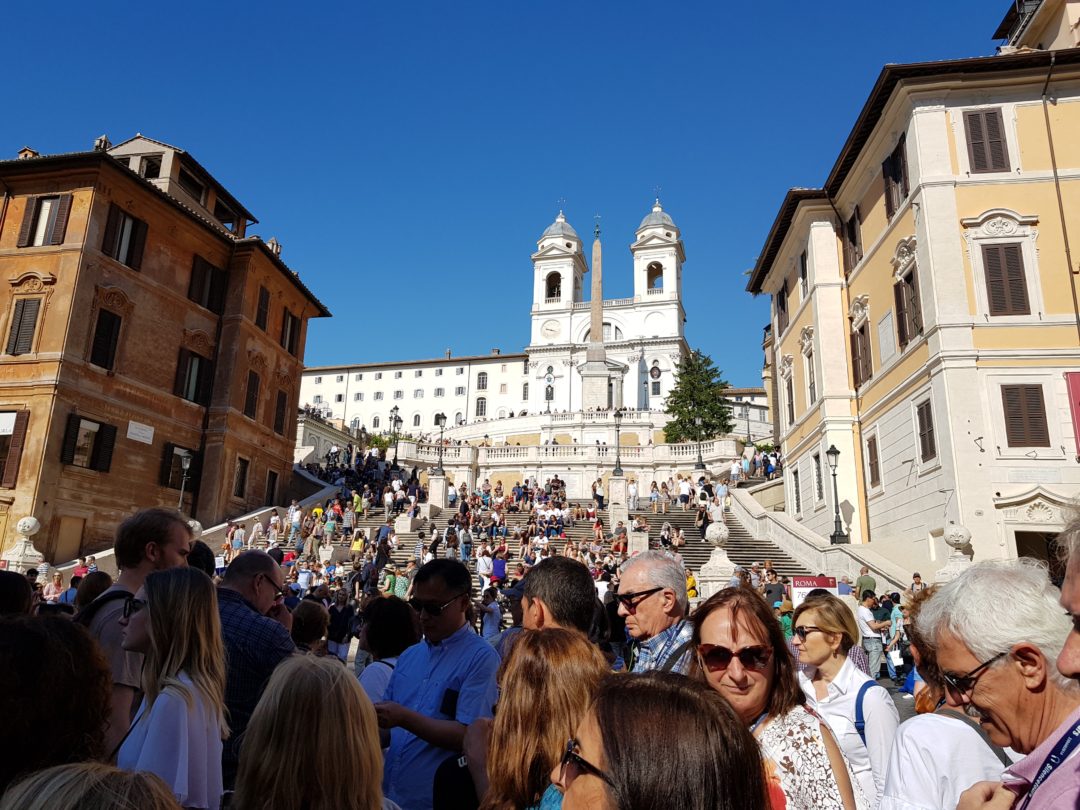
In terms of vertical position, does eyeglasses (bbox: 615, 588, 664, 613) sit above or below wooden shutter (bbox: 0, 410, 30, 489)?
below

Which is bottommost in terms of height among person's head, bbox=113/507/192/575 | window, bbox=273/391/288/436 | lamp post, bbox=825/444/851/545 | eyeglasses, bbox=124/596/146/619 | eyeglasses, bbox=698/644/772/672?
eyeglasses, bbox=698/644/772/672

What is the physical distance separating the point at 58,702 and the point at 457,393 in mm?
90513

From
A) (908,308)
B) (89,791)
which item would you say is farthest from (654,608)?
(908,308)

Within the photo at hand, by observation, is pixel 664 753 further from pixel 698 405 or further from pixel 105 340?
pixel 698 405

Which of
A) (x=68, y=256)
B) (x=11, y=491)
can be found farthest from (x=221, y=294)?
(x=11, y=491)

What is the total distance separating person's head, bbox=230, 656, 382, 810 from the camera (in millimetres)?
2389

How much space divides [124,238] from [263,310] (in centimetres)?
676

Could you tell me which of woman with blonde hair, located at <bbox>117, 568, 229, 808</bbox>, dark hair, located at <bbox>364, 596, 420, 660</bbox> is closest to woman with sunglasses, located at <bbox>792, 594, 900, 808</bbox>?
dark hair, located at <bbox>364, 596, 420, 660</bbox>

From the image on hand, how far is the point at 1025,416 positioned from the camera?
17875 millimetres

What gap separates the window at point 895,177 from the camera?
20.8 metres

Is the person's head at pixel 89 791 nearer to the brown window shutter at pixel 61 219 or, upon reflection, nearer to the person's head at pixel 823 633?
the person's head at pixel 823 633

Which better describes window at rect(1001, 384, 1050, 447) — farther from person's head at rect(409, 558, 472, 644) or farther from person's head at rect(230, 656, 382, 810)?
person's head at rect(230, 656, 382, 810)

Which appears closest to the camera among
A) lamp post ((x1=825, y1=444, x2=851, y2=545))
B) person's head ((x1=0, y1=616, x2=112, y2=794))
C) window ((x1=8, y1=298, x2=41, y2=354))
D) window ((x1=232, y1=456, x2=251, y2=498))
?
person's head ((x1=0, y1=616, x2=112, y2=794))

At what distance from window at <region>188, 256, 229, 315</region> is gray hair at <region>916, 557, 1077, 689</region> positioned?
30.5 metres
